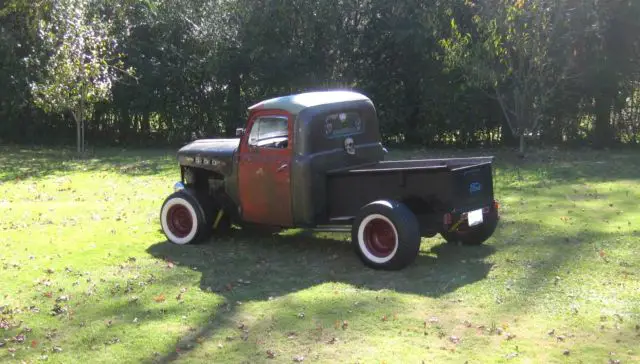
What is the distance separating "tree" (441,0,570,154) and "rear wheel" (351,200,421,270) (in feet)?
27.1

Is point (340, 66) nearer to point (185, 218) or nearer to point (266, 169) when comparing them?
point (185, 218)

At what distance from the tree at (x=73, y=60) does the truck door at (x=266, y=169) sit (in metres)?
9.81

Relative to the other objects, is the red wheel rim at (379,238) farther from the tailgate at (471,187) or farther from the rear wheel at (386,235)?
the tailgate at (471,187)

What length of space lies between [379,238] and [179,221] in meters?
2.78

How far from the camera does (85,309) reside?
20.2 ft

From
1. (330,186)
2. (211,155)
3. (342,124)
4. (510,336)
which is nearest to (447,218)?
(330,186)

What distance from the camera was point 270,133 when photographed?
798 centimetres

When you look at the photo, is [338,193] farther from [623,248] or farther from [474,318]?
[623,248]

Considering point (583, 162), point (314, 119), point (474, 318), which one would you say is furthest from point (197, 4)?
point (474, 318)

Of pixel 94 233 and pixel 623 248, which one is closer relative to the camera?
pixel 623 248

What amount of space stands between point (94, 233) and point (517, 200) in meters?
6.13

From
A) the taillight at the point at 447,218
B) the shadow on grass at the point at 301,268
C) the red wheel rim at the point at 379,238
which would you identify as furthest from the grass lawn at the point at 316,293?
the taillight at the point at 447,218

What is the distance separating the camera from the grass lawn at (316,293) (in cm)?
516

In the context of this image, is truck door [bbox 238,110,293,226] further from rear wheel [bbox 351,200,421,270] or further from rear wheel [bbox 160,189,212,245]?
rear wheel [bbox 351,200,421,270]
